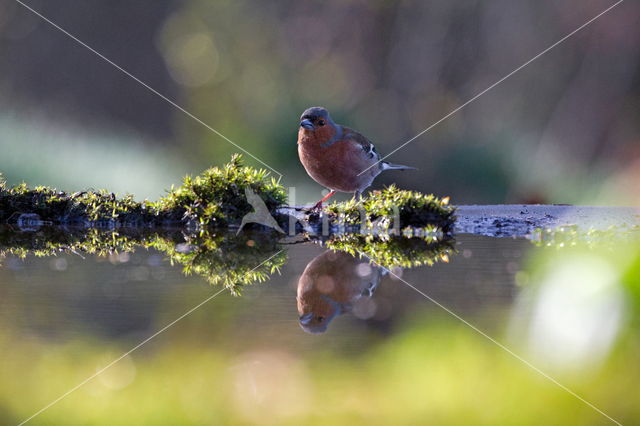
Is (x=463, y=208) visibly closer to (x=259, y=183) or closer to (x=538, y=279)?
(x=259, y=183)

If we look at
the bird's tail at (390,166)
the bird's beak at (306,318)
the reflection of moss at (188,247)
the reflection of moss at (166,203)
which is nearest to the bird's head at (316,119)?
the reflection of moss at (166,203)

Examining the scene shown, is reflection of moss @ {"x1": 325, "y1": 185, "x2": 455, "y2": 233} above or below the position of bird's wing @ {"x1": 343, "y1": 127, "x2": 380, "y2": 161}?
below

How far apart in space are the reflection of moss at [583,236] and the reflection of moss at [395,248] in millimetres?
684

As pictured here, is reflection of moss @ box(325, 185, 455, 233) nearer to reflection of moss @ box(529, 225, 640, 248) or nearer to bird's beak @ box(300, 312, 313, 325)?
reflection of moss @ box(529, 225, 640, 248)

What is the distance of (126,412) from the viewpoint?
1471 millimetres

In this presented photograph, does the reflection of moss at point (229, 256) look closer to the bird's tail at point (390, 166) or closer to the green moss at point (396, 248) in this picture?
the green moss at point (396, 248)

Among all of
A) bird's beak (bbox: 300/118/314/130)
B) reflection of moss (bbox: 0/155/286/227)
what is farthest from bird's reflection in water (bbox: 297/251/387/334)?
bird's beak (bbox: 300/118/314/130)

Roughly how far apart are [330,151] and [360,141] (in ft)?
1.55

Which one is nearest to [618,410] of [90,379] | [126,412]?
[126,412]

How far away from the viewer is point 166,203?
5.25m

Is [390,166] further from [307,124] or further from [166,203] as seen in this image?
[166,203]

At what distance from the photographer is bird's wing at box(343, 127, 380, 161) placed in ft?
20.0

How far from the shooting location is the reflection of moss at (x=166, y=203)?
16.5 ft

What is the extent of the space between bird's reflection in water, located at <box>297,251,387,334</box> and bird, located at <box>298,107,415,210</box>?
2.42 m
